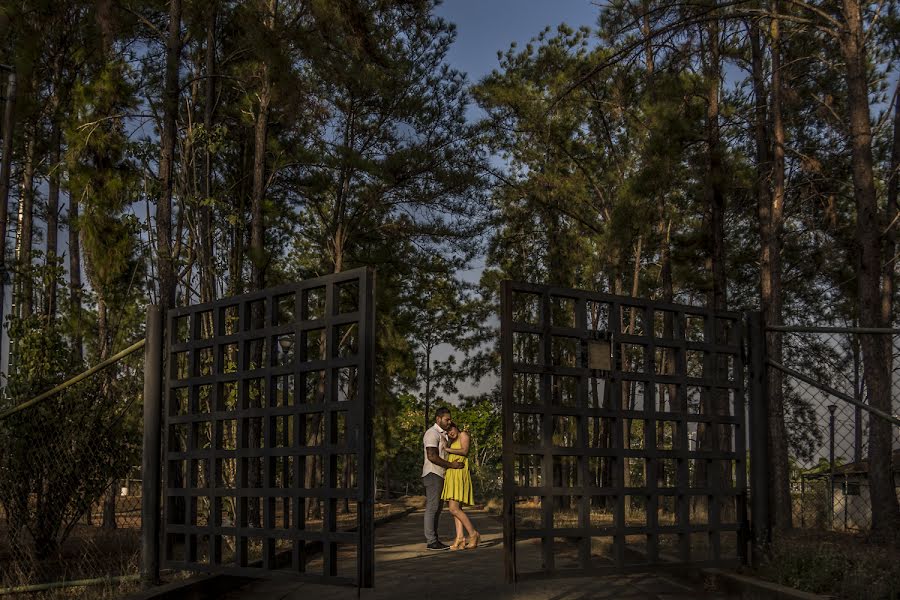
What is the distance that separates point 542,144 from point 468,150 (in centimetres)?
308

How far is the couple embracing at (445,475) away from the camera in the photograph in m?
12.8

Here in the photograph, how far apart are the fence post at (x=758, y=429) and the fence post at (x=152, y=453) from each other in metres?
5.22

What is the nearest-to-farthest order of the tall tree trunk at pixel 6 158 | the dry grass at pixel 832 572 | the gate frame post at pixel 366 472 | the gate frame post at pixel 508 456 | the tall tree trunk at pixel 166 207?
the gate frame post at pixel 366 472
the gate frame post at pixel 508 456
the dry grass at pixel 832 572
the tall tree trunk at pixel 166 207
the tall tree trunk at pixel 6 158

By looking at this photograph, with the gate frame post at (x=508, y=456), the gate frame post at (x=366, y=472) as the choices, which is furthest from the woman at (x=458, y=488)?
the gate frame post at (x=366, y=472)

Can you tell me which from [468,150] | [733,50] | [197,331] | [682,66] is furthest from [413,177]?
[197,331]

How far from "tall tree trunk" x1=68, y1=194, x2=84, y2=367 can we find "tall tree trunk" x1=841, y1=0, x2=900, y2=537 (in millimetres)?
10413

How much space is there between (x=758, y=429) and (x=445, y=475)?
595cm

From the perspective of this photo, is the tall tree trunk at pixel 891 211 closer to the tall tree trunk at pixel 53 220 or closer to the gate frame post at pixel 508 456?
the gate frame post at pixel 508 456

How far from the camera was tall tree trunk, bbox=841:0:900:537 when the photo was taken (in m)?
12.7

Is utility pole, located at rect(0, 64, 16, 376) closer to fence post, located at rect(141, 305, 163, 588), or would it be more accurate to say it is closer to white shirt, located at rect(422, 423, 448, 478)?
fence post, located at rect(141, 305, 163, 588)

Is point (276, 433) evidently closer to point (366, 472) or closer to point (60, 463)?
point (366, 472)

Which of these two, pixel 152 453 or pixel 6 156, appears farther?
pixel 6 156

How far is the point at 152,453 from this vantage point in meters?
8.12

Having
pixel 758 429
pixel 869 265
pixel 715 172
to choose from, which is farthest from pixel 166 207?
pixel 715 172
